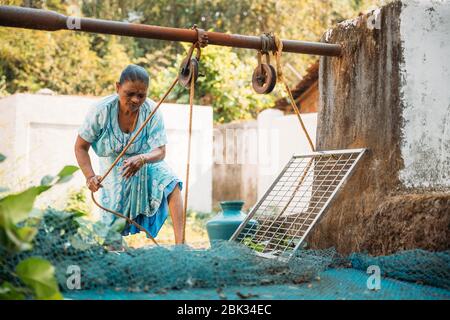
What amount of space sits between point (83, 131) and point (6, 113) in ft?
19.8

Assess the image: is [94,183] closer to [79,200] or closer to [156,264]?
[156,264]

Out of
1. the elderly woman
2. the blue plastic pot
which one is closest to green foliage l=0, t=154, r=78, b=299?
the elderly woman

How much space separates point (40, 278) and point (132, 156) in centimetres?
243

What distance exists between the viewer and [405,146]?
4.00 meters

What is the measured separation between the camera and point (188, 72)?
4176 millimetres

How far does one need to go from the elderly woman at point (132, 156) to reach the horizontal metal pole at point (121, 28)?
0.48 m

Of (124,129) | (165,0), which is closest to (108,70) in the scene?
(165,0)

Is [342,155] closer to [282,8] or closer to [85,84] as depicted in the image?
[85,84]

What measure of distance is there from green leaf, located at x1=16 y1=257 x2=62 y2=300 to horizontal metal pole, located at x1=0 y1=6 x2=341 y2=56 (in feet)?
6.14

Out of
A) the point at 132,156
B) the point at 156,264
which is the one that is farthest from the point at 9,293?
the point at 132,156

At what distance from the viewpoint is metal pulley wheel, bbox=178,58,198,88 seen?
4.02 metres

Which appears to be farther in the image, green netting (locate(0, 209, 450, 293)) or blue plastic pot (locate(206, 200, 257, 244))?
blue plastic pot (locate(206, 200, 257, 244))

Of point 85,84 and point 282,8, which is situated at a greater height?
point 282,8

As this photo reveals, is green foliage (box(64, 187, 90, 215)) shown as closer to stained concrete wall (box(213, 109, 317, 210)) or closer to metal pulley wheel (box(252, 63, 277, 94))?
stained concrete wall (box(213, 109, 317, 210))
